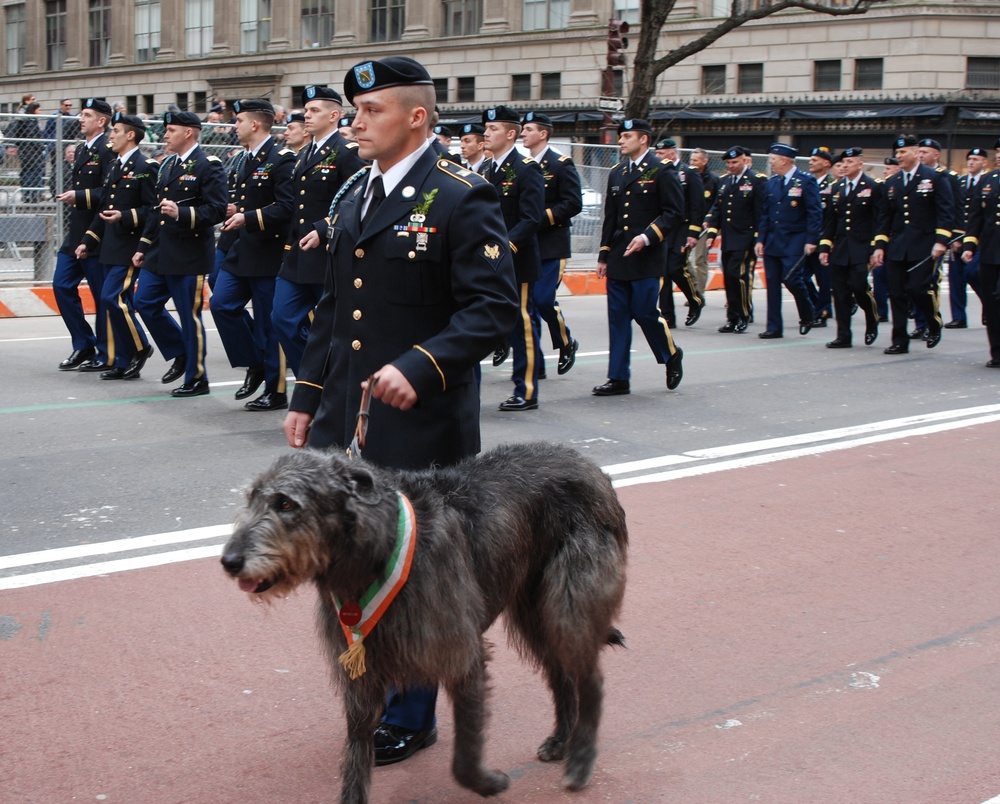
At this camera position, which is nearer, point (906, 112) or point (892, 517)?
point (892, 517)

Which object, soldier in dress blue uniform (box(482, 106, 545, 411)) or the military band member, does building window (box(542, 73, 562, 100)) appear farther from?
soldier in dress blue uniform (box(482, 106, 545, 411))

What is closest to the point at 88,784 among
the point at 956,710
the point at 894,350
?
the point at 956,710

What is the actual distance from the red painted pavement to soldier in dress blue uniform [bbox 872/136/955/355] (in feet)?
26.1

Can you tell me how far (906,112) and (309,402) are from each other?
1317 inches

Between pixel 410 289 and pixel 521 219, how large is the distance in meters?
6.28

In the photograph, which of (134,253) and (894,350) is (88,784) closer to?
(134,253)

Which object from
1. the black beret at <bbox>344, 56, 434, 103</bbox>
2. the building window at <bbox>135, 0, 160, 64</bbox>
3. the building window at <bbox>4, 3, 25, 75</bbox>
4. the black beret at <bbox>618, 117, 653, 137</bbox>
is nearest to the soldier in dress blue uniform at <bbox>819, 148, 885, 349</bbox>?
the black beret at <bbox>618, 117, 653, 137</bbox>

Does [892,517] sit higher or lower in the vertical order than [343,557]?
lower

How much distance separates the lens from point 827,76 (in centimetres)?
3644

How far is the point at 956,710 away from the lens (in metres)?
4.39

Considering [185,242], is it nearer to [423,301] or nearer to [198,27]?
[423,301]

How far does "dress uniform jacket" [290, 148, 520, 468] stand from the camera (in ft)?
12.4

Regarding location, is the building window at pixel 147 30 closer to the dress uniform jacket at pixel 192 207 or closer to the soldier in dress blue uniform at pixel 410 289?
the dress uniform jacket at pixel 192 207

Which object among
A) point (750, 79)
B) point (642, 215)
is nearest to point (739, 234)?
point (642, 215)
